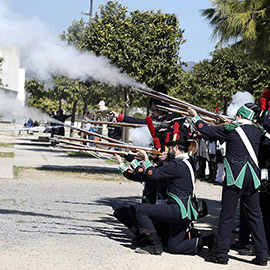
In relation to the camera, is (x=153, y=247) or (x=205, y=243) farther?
(x=205, y=243)

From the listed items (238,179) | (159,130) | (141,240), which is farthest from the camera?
(159,130)

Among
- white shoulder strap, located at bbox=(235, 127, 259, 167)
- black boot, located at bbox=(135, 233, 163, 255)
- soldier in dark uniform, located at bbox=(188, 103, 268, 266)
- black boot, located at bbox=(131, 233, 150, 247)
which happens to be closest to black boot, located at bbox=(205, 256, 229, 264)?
soldier in dark uniform, located at bbox=(188, 103, 268, 266)

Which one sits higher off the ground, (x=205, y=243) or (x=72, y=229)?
(x=205, y=243)

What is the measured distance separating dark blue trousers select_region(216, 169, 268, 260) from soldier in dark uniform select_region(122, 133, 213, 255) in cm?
31

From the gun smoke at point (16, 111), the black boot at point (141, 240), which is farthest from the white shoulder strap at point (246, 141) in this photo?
the gun smoke at point (16, 111)

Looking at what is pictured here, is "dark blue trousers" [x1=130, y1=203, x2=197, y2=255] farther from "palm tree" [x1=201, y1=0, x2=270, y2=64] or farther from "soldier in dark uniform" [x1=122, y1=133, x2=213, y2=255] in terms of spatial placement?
"palm tree" [x1=201, y1=0, x2=270, y2=64]

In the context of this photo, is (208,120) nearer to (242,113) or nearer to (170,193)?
(242,113)

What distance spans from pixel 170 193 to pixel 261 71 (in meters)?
17.5

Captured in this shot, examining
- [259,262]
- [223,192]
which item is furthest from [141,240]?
[259,262]

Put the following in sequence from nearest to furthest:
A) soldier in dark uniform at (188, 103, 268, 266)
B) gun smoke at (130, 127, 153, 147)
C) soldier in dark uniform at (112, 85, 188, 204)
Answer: soldier in dark uniform at (188, 103, 268, 266), soldier in dark uniform at (112, 85, 188, 204), gun smoke at (130, 127, 153, 147)

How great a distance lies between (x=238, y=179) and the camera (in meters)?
5.79

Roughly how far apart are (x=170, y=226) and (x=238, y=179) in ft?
3.41

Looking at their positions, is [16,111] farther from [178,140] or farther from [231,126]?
[231,126]

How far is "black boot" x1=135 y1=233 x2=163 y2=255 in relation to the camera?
5.99 m
